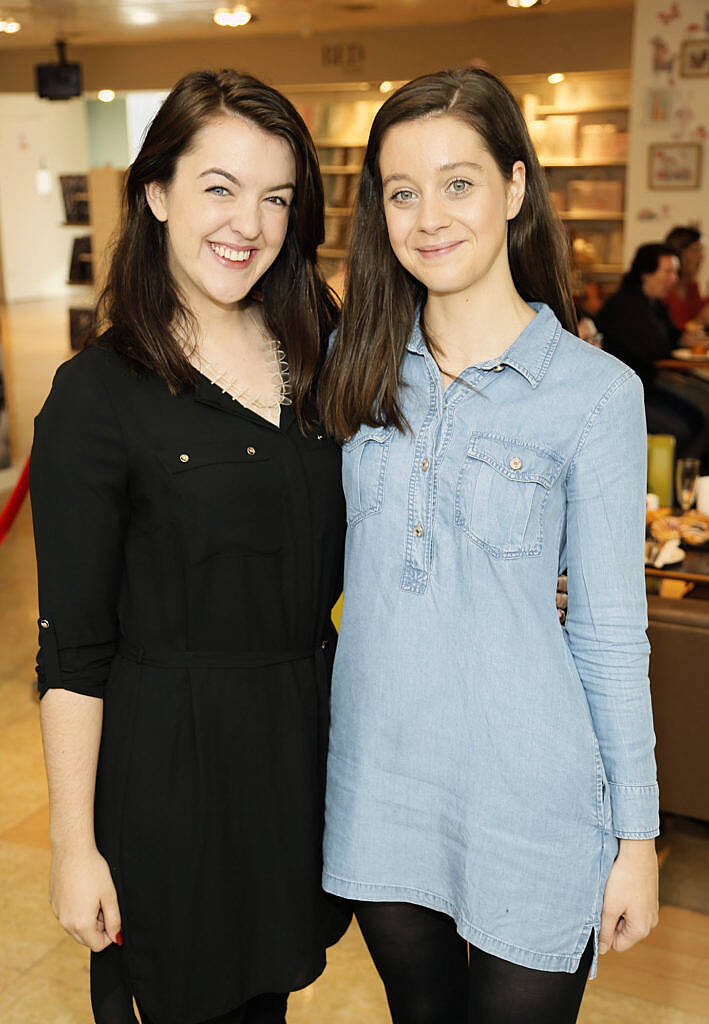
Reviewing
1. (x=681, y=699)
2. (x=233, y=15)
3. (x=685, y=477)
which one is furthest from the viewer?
(x=233, y=15)

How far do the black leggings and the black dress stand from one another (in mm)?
161

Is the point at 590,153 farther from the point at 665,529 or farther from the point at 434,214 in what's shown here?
the point at 434,214

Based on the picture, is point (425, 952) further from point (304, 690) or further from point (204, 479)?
point (204, 479)

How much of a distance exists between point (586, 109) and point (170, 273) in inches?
395

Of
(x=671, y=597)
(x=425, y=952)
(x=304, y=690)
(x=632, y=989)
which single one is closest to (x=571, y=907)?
(x=425, y=952)

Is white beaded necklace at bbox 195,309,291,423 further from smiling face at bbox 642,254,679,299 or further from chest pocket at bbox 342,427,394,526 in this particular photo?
smiling face at bbox 642,254,679,299

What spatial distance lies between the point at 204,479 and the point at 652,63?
7534 mm

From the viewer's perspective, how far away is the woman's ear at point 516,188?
4.74 feet

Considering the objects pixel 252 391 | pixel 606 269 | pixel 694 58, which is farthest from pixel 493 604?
pixel 606 269

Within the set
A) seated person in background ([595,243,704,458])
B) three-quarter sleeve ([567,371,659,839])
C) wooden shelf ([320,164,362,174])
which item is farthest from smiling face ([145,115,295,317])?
wooden shelf ([320,164,362,174])

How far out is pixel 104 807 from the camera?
1.56m

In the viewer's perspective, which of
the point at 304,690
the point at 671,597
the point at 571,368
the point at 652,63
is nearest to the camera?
the point at 571,368

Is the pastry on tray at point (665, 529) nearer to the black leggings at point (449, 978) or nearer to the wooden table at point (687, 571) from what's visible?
the wooden table at point (687, 571)

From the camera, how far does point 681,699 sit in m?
2.84
